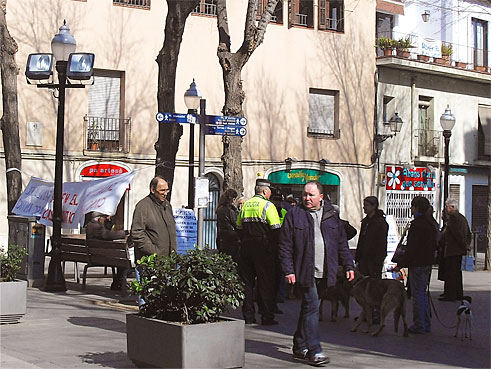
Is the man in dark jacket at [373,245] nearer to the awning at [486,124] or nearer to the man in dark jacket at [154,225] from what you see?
the man in dark jacket at [154,225]

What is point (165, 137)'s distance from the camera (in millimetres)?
16719

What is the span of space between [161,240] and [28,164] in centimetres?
1693

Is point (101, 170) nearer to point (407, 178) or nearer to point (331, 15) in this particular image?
point (331, 15)

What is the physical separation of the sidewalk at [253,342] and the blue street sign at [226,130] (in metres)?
2.91

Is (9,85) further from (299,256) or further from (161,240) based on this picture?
(299,256)

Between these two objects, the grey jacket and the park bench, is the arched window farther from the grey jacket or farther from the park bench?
the grey jacket

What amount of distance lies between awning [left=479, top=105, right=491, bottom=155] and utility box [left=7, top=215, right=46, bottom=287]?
2681 cm

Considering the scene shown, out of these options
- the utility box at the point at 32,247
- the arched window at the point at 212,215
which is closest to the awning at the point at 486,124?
the arched window at the point at 212,215

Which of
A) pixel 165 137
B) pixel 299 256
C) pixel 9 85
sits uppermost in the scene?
pixel 9 85

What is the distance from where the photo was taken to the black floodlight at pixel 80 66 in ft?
51.4

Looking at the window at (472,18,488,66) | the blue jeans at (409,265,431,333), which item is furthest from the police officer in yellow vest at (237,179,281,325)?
the window at (472,18,488,66)

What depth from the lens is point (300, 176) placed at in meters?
32.7

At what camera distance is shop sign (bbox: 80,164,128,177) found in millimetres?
27422

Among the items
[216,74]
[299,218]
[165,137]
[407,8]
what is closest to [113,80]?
[216,74]
